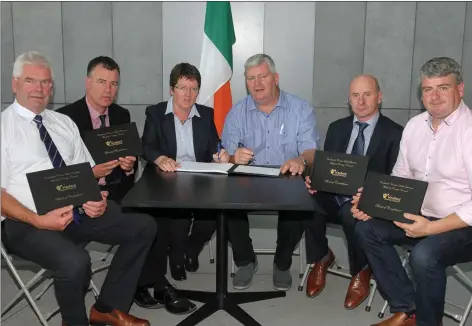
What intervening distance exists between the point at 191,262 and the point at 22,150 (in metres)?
1.54

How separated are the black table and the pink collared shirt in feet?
2.37

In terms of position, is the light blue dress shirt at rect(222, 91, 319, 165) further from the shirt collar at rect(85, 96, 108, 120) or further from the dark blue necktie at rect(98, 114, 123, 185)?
the shirt collar at rect(85, 96, 108, 120)

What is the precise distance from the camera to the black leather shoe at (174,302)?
3.09 m

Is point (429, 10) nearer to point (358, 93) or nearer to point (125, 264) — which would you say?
point (358, 93)

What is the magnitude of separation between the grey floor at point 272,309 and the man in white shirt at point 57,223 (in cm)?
39

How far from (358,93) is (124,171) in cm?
167

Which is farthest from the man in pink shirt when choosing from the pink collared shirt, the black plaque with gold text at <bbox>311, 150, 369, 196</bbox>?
the black plaque with gold text at <bbox>311, 150, 369, 196</bbox>

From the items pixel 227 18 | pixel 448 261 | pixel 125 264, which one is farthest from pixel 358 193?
pixel 227 18

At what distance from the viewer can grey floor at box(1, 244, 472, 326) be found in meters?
3.01

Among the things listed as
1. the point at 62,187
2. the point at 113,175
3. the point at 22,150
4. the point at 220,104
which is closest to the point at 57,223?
the point at 62,187

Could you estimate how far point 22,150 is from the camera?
2.72 meters

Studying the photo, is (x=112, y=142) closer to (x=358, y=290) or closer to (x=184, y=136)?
(x=184, y=136)

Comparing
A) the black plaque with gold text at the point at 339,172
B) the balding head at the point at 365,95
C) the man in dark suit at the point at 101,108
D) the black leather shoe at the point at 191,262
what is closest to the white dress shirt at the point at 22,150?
the man in dark suit at the point at 101,108

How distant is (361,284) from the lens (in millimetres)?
3273
